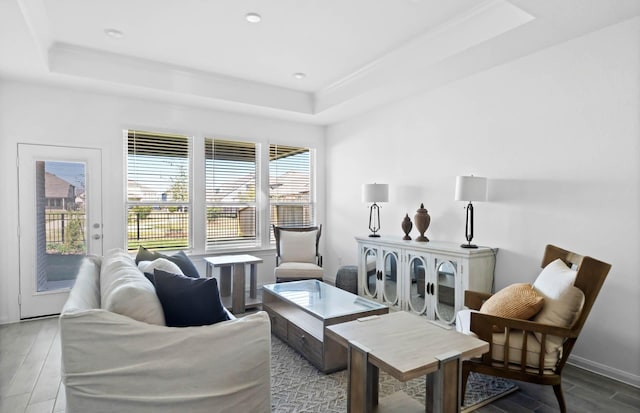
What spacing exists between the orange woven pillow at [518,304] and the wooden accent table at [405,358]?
1.67ft

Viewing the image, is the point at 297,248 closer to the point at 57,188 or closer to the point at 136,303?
the point at 57,188

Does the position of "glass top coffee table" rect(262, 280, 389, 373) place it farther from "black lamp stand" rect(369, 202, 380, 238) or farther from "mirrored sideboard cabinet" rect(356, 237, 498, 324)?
"black lamp stand" rect(369, 202, 380, 238)

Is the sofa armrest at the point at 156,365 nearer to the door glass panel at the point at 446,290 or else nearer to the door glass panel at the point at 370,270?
the door glass panel at the point at 446,290

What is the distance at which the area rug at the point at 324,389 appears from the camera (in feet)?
7.77

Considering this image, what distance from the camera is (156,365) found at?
1710 millimetres

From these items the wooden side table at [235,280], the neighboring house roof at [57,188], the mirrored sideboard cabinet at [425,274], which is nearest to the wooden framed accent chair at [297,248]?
the wooden side table at [235,280]

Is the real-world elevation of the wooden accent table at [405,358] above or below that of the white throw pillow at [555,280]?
below

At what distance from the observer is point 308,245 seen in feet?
16.7

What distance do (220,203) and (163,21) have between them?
8.56 feet

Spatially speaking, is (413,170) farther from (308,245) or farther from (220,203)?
(220,203)

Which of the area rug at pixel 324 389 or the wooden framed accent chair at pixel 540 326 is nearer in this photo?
the wooden framed accent chair at pixel 540 326

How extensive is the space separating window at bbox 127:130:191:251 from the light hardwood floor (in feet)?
5.91

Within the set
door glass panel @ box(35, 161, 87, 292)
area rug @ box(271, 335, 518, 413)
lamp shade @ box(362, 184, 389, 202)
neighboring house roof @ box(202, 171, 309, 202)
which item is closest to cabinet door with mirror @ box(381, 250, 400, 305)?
lamp shade @ box(362, 184, 389, 202)

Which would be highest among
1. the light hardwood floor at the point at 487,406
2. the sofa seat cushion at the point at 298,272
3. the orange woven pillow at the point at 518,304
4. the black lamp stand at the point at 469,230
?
the black lamp stand at the point at 469,230
